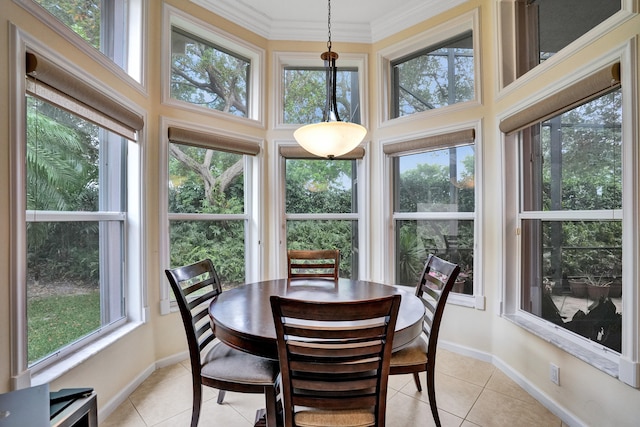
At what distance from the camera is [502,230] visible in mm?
2453

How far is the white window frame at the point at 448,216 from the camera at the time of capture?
2660mm

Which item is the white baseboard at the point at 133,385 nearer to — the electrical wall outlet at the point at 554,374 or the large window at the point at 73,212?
the large window at the point at 73,212

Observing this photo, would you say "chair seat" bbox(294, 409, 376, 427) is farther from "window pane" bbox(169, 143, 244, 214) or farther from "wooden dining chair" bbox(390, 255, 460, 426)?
"window pane" bbox(169, 143, 244, 214)

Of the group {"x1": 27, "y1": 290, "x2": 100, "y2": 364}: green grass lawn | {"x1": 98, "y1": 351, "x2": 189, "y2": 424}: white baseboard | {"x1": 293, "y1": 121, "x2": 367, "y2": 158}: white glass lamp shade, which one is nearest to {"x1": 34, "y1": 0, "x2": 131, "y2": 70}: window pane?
{"x1": 293, "y1": 121, "x2": 367, "y2": 158}: white glass lamp shade

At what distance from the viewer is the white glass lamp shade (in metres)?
1.89

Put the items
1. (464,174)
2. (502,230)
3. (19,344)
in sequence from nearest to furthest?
(19,344), (502,230), (464,174)

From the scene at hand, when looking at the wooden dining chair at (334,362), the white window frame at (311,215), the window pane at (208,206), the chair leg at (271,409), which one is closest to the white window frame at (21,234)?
the window pane at (208,206)

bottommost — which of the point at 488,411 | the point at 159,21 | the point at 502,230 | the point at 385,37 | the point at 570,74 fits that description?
the point at 488,411

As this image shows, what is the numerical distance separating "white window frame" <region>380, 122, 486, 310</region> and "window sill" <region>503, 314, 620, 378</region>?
0.40 meters

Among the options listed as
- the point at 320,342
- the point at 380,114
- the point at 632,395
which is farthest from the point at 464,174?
the point at 320,342

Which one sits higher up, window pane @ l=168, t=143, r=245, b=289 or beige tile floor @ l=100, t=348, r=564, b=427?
window pane @ l=168, t=143, r=245, b=289

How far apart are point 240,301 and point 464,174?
226cm

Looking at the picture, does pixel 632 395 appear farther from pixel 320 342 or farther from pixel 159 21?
pixel 159 21

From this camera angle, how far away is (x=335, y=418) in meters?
1.23
